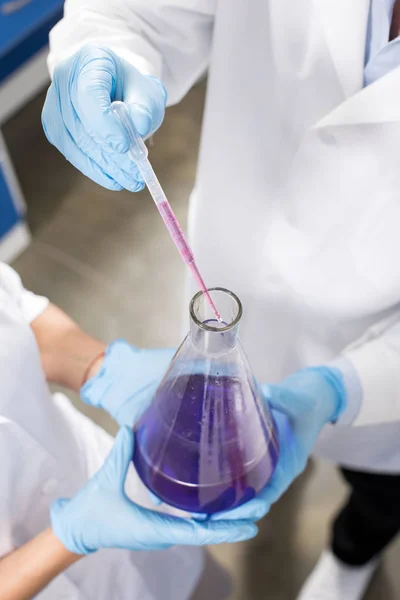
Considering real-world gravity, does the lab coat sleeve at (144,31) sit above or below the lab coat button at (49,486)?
above

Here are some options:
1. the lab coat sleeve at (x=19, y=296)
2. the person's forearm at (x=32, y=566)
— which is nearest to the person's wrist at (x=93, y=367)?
the lab coat sleeve at (x=19, y=296)

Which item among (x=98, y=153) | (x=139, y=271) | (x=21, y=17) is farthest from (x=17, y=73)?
(x=98, y=153)

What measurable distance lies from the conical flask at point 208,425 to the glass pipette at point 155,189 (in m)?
0.03

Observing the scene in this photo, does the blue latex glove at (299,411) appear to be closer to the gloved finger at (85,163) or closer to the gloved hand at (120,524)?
the gloved hand at (120,524)

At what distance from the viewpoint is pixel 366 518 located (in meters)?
1.08

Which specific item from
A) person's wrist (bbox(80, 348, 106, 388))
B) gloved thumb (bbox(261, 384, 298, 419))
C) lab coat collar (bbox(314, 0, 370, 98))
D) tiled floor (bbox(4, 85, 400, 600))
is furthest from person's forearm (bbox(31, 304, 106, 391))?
tiled floor (bbox(4, 85, 400, 600))

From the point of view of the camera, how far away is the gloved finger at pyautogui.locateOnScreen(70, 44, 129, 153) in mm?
526

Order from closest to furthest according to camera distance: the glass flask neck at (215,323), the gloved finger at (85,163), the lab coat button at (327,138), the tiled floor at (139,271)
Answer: the glass flask neck at (215,323) < the gloved finger at (85,163) < the lab coat button at (327,138) < the tiled floor at (139,271)

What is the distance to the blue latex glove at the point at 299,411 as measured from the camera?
71 centimetres

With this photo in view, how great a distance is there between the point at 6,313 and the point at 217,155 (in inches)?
15.2

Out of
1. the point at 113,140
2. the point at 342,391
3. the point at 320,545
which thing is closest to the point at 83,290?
the point at 320,545

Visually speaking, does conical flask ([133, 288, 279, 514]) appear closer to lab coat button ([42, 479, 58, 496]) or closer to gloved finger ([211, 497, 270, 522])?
gloved finger ([211, 497, 270, 522])

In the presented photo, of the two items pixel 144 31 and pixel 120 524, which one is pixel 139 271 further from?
pixel 120 524

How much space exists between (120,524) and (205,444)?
7.7 inches
